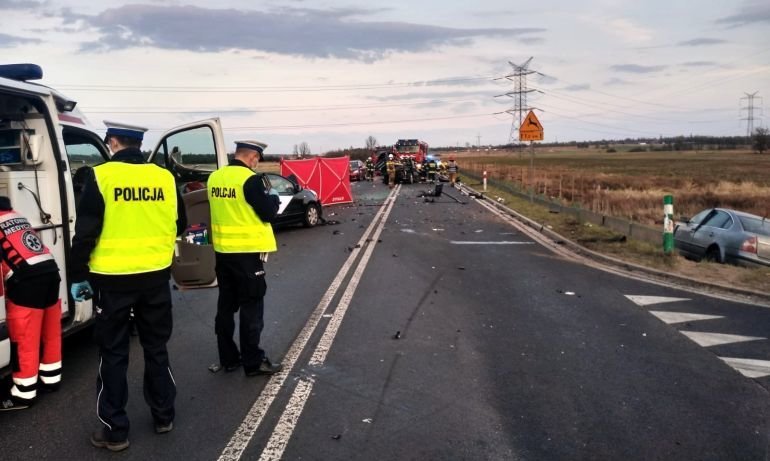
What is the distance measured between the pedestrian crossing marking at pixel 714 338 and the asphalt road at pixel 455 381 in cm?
3

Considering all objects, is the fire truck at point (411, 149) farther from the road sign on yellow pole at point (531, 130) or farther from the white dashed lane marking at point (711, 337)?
the white dashed lane marking at point (711, 337)

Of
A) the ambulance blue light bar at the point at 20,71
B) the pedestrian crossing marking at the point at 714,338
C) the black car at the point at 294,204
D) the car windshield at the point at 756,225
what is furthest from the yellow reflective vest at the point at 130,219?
the black car at the point at 294,204

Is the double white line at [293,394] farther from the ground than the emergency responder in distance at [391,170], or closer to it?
closer to it

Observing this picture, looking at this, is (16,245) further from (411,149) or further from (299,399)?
(411,149)

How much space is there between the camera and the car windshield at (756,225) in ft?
37.2

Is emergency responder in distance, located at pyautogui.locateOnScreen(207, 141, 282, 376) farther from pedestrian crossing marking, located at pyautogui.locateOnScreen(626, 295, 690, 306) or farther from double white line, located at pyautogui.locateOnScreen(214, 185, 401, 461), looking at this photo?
pedestrian crossing marking, located at pyautogui.locateOnScreen(626, 295, 690, 306)

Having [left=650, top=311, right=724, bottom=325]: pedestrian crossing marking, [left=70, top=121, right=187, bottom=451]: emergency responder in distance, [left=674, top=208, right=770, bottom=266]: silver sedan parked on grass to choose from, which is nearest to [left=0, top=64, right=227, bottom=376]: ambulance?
[left=70, top=121, right=187, bottom=451]: emergency responder in distance

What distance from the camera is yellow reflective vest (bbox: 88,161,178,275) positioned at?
407 centimetres

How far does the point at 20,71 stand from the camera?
16.6 feet

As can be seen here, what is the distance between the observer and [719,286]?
29.1 ft

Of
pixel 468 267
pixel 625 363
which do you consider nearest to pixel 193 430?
pixel 625 363

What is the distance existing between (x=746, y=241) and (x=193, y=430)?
10.2 metres

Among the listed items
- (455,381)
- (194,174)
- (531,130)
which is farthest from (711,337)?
(531,130)

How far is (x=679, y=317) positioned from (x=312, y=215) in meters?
11.6
